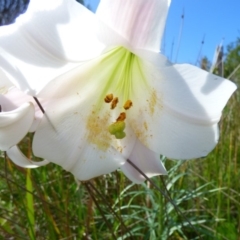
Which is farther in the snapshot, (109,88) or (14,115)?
(109,88)

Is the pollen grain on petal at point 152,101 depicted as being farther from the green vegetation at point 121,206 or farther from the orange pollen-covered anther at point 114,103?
the green vegetation at point 121,206

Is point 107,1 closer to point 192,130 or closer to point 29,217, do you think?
point 192,130

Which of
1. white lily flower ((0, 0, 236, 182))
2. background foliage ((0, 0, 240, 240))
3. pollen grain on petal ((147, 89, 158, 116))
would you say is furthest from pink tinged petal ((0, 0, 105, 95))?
background foliage ((0, 0, 240, 240))

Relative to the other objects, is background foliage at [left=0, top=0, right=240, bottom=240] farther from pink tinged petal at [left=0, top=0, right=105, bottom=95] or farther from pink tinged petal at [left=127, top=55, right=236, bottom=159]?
pink tinged petal at [left=0, top=0, right=105, bottom=95]

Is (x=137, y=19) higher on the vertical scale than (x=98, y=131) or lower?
higher

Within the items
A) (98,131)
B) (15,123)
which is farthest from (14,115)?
(98,131)

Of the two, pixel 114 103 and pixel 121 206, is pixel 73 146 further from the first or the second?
pixel 121 206
